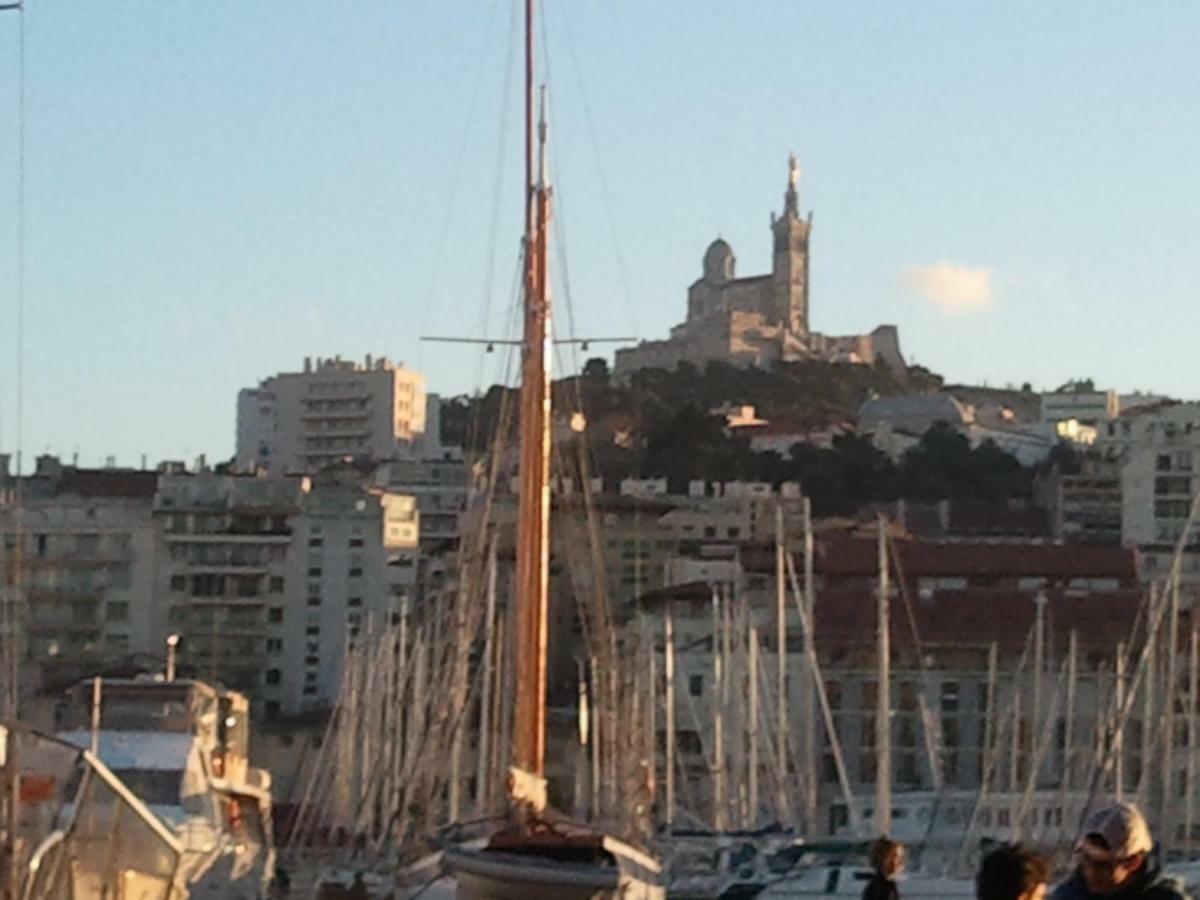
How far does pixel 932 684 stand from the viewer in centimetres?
7406

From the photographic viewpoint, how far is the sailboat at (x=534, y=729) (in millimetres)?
19969

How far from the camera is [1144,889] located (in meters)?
8.19

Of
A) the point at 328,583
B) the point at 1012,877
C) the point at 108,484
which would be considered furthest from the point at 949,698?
the point at 1012,877

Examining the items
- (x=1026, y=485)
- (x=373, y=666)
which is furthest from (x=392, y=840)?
(x=1026, y=485)

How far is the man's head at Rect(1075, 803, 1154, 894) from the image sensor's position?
26.7 feet

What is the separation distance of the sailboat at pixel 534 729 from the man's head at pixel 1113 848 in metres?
11.7

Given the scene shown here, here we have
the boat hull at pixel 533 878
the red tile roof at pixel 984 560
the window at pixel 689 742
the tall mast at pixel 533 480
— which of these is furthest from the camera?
the red tile roof at pixel 984 560

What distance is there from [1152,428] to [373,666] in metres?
61.4

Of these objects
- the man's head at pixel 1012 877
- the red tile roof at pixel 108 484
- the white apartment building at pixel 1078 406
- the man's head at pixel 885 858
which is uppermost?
the white apartment building at pixel 1078 406

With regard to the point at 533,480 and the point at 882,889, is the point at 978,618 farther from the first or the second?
the point at 882,889

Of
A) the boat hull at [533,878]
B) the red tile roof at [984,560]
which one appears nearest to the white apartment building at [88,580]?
the red tile roof at [984,560]

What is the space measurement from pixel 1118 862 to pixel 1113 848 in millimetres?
44

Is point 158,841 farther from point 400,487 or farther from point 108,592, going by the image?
point 400,487

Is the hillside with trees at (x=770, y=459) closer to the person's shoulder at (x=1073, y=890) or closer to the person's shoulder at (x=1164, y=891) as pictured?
the person's shoulder at (x=1073, y=890)
